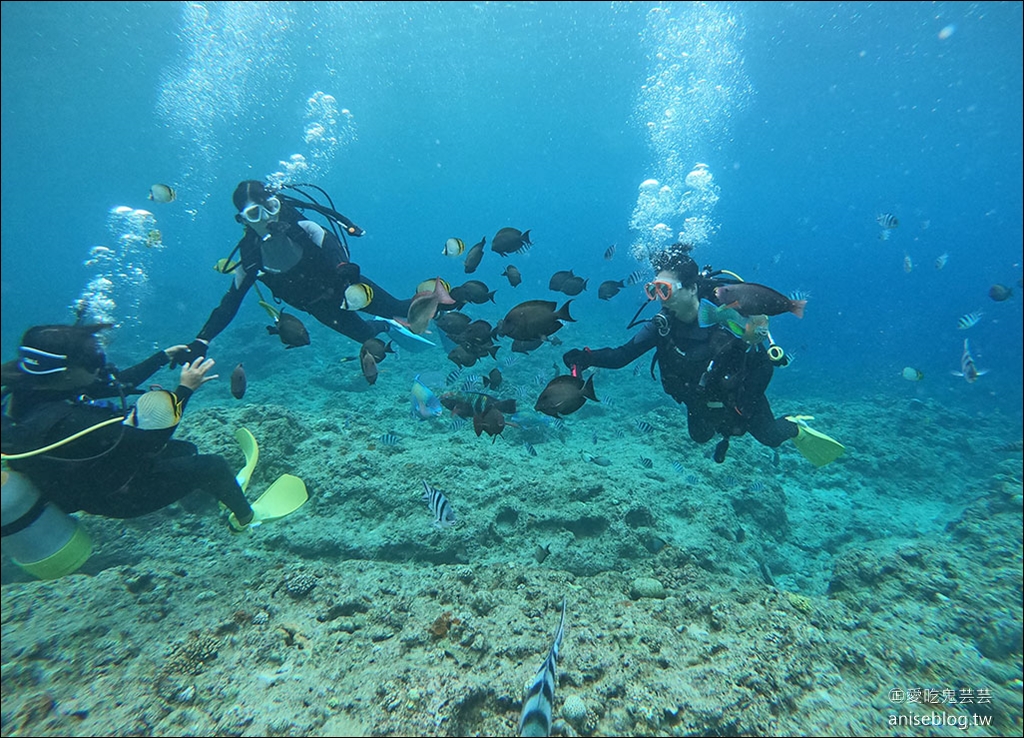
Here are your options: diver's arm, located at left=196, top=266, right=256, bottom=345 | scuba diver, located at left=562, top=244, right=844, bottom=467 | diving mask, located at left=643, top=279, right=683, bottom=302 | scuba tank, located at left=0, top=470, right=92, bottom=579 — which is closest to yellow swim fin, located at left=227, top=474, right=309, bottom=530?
scuba tank, located at left=0, top=470, right=92, bottom=579

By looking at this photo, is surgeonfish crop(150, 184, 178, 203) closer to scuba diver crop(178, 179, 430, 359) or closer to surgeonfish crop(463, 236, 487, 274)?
scuba diver crop(178, 179, 430, 359)

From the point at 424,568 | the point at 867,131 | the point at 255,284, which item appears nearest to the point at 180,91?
the point at 255,284

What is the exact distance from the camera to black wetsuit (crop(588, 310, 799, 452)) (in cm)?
473

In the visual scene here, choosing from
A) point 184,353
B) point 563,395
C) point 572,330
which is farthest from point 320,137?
point 563,395

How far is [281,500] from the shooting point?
4.65 m

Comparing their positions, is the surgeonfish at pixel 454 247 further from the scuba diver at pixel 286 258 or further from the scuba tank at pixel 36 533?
the scuba tank at pixel 36 533

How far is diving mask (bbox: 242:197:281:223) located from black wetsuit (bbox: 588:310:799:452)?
438cm

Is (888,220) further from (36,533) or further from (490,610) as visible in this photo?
(36,533)

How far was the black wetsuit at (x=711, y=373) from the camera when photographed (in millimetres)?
4734

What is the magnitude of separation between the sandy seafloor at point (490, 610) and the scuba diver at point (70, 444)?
0.71 metres

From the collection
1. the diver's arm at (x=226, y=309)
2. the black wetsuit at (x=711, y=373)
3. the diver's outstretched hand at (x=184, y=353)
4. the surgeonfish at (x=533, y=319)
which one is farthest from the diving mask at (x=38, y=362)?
the black wetsuit at (x=711, y=373)

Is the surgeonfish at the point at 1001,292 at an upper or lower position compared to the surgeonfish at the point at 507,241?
upper

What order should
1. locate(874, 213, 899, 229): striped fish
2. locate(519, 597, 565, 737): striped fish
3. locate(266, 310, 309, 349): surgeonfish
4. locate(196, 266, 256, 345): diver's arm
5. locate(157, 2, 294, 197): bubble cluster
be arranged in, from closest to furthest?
1. locate(519, 597, 565, 737): striped fish
2. locate(266, 310, 309, 349): surgeonfish
3. locate(196, 266, 256, 345): diver's arm
4. locate(874, 213, 899, 229): striped fish
5. locate(157, 2, 294, 197): bubble cluster

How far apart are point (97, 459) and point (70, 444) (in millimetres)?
189
